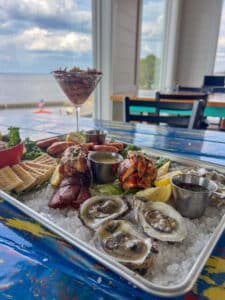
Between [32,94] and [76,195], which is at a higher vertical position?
[32,94]

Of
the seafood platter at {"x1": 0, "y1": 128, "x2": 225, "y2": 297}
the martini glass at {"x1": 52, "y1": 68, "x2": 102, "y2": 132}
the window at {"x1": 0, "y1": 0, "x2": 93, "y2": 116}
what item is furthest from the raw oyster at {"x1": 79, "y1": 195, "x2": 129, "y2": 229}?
the window at {"x1": 0, "y1": 0, "x2": 93, "y2": 116}

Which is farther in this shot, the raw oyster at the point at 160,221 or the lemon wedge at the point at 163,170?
the lemon wedge at the point at 163,170

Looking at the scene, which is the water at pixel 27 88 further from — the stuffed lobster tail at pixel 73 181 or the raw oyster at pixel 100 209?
the raw oyster at pixel 100 209

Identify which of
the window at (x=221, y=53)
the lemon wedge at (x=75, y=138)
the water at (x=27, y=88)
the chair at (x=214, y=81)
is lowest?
the lemon wedge at (x=75, y=138)

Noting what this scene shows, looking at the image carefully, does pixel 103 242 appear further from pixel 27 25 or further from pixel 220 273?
pixel 27 25

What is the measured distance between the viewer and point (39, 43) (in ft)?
6.87

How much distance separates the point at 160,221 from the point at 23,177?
315 mm

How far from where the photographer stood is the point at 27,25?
6.49 ft

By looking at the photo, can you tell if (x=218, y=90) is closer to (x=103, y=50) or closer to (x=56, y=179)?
(x=103, y=50)

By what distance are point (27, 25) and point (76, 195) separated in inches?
81.2

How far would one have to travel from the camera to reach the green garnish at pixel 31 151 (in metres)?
0.67

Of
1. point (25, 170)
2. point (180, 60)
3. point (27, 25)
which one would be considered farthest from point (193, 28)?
point (25, 170)

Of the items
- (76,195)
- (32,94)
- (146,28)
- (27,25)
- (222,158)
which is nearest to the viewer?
(76,195)

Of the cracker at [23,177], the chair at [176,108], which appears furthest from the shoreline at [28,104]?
the cracker at [23,177]
